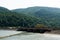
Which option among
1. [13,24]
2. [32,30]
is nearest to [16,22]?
[13,24]

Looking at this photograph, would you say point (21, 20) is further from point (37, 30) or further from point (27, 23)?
point (37, 30)

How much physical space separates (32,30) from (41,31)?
14.3 ft

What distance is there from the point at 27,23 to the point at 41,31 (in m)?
41.9

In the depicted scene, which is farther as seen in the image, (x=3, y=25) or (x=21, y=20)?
(x=21, y=20)

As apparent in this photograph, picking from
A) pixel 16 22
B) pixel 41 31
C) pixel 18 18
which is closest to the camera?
pixel 41 31

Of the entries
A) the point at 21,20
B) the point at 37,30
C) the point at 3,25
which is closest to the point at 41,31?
the point at 37,30

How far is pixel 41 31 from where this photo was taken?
61.9 m

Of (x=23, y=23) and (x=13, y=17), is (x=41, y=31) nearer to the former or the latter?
(x=23, y=23)

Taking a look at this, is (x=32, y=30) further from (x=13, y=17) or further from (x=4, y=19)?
(x=13, y=17)

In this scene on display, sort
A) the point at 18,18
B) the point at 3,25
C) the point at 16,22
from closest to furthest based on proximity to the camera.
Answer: the point at 3,25, the point at 16,22, the point at 18,18

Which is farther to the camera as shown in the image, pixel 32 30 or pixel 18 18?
pixel 18 18

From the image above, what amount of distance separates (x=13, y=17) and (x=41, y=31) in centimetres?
4801

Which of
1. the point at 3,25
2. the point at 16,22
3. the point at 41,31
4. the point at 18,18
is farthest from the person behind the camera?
the point at 18,18

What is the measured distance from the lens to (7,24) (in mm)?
98312
